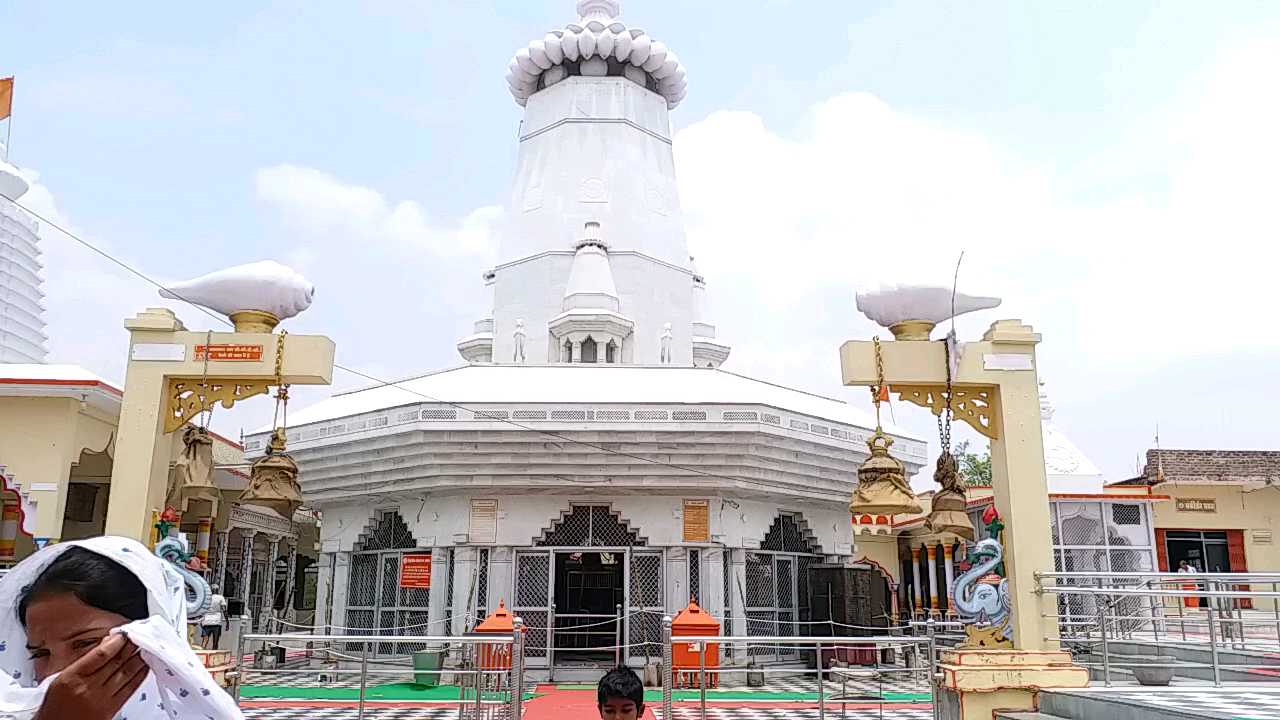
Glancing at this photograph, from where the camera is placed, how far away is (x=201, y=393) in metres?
7.88

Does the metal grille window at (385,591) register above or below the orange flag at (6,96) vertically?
below

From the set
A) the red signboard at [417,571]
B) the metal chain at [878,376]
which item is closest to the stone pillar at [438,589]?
the red signboard at [417,571]

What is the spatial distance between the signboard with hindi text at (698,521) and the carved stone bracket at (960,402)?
587 cm

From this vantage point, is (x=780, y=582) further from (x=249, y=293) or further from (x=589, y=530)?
(x=249, y=293)

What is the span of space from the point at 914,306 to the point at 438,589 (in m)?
8.23

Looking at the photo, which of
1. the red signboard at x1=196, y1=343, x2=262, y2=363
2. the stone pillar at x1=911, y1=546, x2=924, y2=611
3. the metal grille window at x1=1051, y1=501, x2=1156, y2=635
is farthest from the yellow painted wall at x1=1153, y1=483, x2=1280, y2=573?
the red signboard at x1=196, y1=343, x2=262, y2=363

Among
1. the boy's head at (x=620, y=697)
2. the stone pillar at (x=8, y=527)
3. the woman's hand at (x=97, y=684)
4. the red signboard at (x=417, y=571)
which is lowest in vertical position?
the boy's head at (x=620, y=697)

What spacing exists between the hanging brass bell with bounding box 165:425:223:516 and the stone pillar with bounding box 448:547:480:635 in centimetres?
505

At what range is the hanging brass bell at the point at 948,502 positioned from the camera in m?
7.90

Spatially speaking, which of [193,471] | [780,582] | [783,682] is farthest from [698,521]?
[193,471]

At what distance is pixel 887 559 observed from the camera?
885 inches

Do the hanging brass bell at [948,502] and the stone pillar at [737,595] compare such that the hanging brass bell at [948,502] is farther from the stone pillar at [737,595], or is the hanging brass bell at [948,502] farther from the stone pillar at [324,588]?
the stone pillar at [324,588]

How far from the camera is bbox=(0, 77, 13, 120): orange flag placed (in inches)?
638

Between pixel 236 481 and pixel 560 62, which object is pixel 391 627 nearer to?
pixel 236 481
